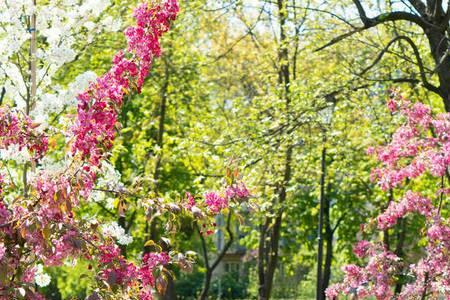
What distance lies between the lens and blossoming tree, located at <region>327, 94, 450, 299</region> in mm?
9805

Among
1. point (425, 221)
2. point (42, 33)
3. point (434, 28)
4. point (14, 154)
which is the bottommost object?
point (425, 221)

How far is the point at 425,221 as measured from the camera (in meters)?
10.5

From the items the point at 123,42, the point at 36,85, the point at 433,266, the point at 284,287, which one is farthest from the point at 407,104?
the point at 284,287

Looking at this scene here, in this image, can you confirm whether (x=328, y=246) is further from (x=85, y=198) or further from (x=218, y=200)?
(x=85, y=198)

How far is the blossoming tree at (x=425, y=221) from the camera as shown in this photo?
32.2 ft

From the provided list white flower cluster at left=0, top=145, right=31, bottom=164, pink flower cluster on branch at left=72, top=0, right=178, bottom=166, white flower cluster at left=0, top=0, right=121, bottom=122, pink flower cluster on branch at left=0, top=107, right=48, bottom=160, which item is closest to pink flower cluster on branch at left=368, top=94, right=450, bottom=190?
white flower cluster at left=0, top=0, right=121, bottom=122

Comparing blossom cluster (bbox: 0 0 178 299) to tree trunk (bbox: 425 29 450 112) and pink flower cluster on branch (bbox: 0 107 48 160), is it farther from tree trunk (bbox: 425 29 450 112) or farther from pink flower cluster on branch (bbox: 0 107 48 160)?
tree trunk (bbox: 425 29 450 112)

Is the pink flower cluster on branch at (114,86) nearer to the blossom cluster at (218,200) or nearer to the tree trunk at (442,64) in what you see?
the blossom cluster at (218,200)

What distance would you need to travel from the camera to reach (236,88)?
25.4 metres

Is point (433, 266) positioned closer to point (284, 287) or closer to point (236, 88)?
point (236, 88)

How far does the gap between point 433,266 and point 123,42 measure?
447 inches

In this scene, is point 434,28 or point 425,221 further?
point 434,28

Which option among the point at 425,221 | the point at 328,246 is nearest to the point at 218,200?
the point at 425,221

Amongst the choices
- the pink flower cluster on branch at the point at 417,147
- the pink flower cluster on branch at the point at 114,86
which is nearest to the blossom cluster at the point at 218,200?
the pink flower cluster on branch at the point at 114,86
